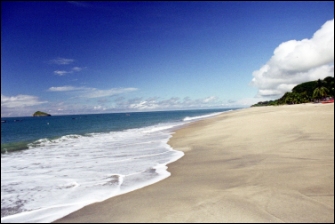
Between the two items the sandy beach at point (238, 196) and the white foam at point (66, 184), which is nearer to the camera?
the sandy beach at point (238, 196)

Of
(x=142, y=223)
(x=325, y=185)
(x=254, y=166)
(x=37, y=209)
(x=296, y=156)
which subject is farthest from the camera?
(x=296, y=156)

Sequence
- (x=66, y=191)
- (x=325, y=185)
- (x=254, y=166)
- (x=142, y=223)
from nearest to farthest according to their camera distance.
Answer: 1. (x=142, y=223)
2. (x=325, y=185)
3. (x=66, y=191)
4. (x=254, y=166)

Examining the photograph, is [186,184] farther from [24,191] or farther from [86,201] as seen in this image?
[24,191]

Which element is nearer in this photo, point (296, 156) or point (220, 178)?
point (220, 178)

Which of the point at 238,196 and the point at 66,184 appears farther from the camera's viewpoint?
the point at 66,184

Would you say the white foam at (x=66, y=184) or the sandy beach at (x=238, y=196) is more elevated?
the sandy beach at (x=238, y=196)

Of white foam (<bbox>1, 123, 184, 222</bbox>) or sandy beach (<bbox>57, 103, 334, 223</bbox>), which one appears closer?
sandy beach (<bbox>57, 103, 334, 223</bbox>)

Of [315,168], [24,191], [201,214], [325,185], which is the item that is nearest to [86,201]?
[24,191]

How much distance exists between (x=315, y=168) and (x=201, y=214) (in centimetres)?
408

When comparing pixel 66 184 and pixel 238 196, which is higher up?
pixel 238 196

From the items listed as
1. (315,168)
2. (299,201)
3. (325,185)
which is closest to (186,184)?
(299,201)

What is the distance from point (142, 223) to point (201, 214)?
1145mm

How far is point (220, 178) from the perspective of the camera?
6012mm

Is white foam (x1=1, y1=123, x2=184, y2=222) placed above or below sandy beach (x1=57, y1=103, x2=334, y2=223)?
below
